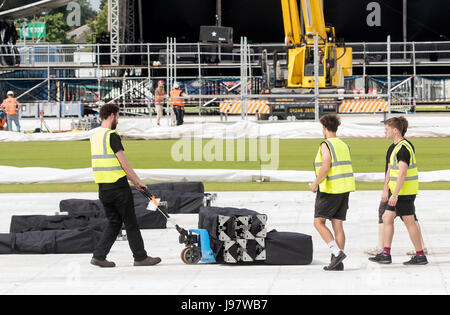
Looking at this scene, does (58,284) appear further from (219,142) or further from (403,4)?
(403,4)

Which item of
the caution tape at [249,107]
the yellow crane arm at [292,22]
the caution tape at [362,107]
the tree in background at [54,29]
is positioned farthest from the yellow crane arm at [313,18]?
the tree in background at [54,29]

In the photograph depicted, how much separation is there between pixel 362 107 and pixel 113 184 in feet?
93.6

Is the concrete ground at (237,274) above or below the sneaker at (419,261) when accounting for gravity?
below

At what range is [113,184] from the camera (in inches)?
365

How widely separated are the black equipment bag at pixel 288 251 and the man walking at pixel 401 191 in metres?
0.79

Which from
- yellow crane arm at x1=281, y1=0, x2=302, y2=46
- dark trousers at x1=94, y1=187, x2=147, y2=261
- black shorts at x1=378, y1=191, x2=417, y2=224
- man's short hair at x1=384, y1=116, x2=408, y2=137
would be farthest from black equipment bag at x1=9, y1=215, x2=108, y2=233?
yellow crane arm at x1=281, y1=0, x2=302, y2=46

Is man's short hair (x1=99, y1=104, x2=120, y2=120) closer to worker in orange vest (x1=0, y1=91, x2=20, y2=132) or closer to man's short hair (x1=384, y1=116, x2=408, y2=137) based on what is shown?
man's short hair (x1=384, y1=116, x2=408, y2=137)

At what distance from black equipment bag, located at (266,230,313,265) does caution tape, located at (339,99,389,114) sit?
90.8 ft

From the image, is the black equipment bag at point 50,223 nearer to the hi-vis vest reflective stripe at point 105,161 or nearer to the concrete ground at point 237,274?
the concrete ground at point 237,274

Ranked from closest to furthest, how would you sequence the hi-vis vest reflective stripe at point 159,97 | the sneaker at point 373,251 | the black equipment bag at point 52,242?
the sneaker at point 373,251, the black equipment bag at point 52,242, the hi-vis vest reflective stripe at point 159,97

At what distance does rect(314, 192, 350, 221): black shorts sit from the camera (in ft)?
29.9

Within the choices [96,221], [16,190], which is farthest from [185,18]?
[96,221]

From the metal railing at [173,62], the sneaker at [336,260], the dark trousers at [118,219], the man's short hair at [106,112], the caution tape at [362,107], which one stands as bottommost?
the sneaker at [336,260]

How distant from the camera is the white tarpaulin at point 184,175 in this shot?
17203 mm
